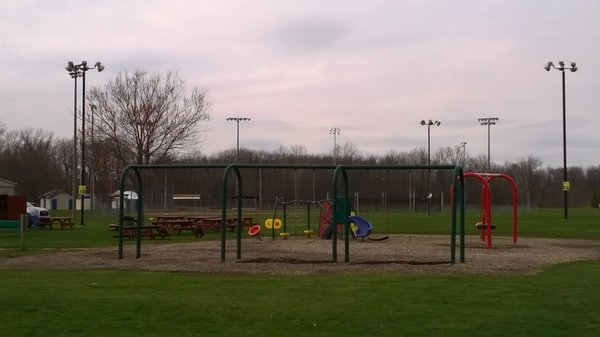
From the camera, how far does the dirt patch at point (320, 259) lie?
1475 cm

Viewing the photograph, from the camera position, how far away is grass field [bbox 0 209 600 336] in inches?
315

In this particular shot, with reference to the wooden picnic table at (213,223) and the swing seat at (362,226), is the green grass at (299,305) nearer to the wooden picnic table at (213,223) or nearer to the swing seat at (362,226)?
the swing seat at (362,226)

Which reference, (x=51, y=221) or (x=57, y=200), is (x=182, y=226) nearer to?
(x=51, y=221)

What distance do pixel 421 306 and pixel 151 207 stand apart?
135 feet

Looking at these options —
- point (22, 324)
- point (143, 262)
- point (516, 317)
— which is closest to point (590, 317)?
point (516, 317)

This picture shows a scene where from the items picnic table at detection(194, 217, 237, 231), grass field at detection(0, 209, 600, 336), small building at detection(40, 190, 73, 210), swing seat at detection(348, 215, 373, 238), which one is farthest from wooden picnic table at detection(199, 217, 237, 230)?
small building at detection(40, 190, 73, 210)

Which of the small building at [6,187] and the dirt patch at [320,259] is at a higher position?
the small building at [6,187]

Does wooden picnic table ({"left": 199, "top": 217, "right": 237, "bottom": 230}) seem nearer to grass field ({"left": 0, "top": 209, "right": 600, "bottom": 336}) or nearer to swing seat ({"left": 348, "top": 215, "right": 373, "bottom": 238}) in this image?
swing seat ({"left": 348, "top": 215, "right": 373, "bottom": 238})

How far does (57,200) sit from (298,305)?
344ft

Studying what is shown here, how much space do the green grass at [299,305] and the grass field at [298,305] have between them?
0.01 meters

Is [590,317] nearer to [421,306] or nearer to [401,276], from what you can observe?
[421,306]

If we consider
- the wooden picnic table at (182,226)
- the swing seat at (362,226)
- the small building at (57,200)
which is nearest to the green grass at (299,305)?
the swing seat at (362,226)

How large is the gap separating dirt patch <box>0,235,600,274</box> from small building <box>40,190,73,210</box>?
287ft

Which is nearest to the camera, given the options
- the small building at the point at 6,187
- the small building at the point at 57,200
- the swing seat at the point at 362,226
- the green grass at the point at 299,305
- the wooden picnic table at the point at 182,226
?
the green grass at the point at 299,305
